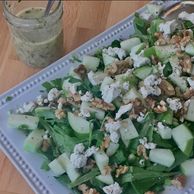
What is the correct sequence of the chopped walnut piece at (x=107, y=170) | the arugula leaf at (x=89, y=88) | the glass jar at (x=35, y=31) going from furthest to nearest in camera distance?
the glass jar at (x=35, y=31) < the arugula leaf at (x=89, y=88) < the chopped walnut piece at (x=107, y=170)

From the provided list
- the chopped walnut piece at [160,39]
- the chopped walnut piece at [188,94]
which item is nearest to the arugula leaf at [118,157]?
the chopped walnut piece at [188,94]

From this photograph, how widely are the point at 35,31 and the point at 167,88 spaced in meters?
0.39

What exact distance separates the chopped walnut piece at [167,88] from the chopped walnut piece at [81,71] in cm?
20

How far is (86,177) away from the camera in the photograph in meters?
1.14

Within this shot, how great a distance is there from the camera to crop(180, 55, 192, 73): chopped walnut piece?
4.11 ft

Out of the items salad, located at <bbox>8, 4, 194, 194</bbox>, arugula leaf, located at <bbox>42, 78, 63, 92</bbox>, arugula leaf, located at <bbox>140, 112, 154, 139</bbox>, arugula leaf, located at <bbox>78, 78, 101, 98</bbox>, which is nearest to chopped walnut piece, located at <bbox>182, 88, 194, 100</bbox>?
salad, located at <bbox>8, 4, 194, 194</bbox>

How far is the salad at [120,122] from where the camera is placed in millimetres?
1148

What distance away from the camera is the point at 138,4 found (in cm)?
160

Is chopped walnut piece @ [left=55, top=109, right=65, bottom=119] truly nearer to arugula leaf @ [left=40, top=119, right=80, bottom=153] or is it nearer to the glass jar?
arugula leaf @ [left=40, top=119, right=80, bottom=153]

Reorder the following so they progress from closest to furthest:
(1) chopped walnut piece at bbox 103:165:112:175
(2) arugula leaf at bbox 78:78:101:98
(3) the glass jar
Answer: (1) chopped walnut piece at bbox 103:165:112:175, (2) arugula leaf at bbox 78:78:101:98, (3) the glass jar

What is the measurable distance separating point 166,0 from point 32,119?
1.85 ft

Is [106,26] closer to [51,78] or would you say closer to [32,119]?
[51,78]

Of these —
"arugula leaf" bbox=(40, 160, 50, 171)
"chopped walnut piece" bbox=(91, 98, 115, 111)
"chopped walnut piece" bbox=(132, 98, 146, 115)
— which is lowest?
"arugula leaf" bbox=(40, 160, 50, 171)

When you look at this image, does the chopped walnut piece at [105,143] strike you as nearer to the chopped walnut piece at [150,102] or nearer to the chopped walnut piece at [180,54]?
the chopped walnut piece at [150,102]
